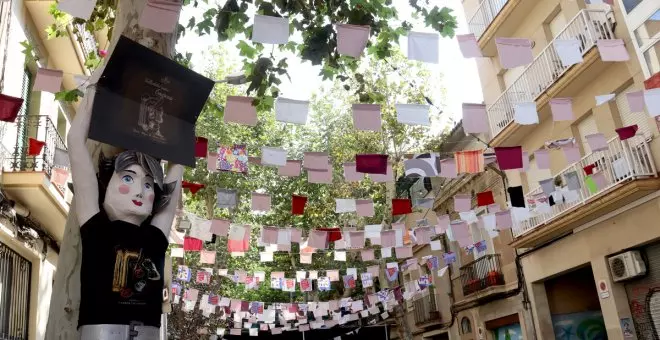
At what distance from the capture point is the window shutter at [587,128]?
1301 cm

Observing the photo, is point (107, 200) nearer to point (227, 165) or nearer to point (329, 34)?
point (329, 34)

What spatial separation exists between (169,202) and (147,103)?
2.41 ft

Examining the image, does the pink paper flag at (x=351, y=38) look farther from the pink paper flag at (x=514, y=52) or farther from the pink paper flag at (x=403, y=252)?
the pink paper flag at (x=403, y=252)

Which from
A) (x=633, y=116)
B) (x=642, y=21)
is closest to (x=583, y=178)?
(x=633, y=116)

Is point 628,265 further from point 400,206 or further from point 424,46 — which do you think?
point 424,46

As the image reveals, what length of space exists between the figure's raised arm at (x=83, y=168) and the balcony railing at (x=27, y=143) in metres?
5.79

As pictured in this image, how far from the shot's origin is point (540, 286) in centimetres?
1518

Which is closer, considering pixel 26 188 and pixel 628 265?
pixel 26 188

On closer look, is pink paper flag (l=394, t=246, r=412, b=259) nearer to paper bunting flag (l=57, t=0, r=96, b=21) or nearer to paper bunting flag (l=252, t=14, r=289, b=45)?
paper bunting flag (l=252, t=14, r=289, b=45)

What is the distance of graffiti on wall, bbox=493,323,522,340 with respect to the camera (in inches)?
642

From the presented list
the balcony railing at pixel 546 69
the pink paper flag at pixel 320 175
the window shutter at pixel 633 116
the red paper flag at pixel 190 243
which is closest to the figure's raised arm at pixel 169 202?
the pink paper flag at pixel 320 175

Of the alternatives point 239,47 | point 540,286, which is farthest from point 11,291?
point 540,286

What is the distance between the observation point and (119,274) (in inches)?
144

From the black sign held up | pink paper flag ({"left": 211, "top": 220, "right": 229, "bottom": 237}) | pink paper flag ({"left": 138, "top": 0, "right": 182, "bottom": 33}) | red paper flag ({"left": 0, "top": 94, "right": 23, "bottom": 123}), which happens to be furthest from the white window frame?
red paper flag ({"left": 0, "top": 94, "right": 23, "bottom": 123})
